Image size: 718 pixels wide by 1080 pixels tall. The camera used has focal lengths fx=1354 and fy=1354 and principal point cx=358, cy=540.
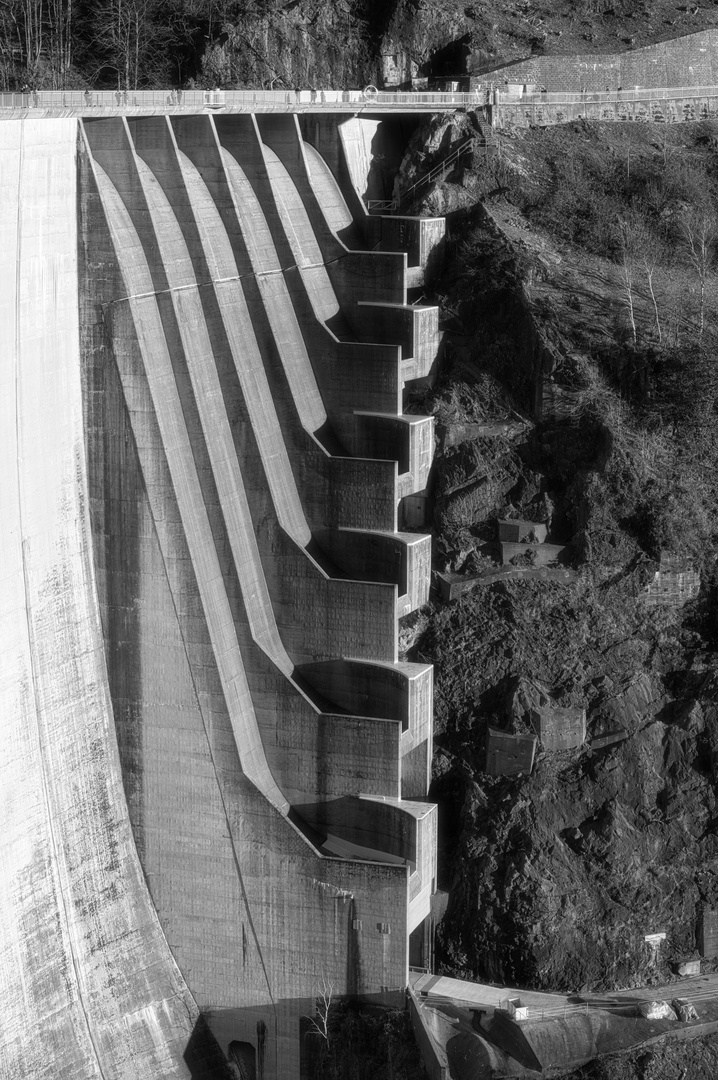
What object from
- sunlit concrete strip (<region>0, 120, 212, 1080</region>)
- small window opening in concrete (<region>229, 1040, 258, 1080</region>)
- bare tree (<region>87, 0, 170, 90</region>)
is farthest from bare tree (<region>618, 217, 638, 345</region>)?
small window opening in concrete (<region>229, 1040, 258, 1080</region>)

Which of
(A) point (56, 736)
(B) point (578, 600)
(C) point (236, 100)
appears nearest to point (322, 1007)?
(A) point (56, 736)

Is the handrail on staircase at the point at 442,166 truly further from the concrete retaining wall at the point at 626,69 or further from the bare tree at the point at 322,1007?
the bare tree at the point at 322,1007

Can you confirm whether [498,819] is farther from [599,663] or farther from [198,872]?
[198,872]

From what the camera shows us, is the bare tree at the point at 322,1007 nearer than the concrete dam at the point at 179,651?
No

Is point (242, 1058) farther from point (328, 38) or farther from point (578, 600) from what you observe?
point (328, 38)

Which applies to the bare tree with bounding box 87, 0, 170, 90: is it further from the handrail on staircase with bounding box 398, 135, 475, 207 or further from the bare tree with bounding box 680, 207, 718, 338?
the bare tree with bounding box 680, 207, 718, 338

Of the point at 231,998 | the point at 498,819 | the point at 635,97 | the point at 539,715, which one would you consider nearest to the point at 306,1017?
the point at 231,998

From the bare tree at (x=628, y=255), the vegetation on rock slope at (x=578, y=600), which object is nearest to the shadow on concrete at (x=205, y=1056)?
the vegetation on rock slope at (x=578, y=600)

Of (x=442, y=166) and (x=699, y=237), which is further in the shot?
(x=442, y=166)

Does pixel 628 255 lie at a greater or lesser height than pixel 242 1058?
greater
